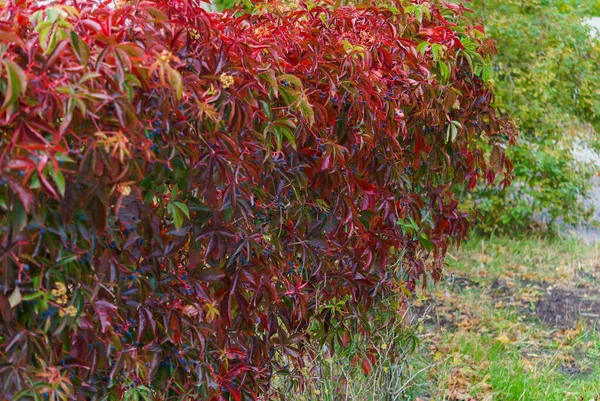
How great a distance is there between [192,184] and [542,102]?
601 cm

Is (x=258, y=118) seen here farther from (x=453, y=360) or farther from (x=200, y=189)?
(x=453, y=360)

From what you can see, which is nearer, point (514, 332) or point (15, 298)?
point (15, 298)

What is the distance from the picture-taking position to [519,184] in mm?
7695

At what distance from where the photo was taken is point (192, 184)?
1.98m

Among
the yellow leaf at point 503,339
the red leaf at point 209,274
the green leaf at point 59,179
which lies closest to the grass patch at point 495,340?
the yellow leaf at point 503,339

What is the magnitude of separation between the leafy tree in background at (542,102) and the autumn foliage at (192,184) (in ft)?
13.9

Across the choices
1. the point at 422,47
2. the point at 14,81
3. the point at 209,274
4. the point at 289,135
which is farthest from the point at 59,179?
the point at 422,47

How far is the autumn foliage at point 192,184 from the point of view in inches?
64.3

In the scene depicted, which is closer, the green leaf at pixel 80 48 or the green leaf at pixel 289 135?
the green leaf at pixel 80 48

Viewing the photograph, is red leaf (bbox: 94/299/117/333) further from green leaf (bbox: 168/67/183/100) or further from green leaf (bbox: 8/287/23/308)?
green leaf (bbox: 168/67/183/100)

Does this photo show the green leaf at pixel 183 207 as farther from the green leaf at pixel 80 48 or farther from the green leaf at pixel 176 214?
the green leaf at pixel 80 48

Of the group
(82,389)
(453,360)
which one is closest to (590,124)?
(453,360)

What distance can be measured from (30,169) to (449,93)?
2.08m

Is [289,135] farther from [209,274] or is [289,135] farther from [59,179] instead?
[59,179]
